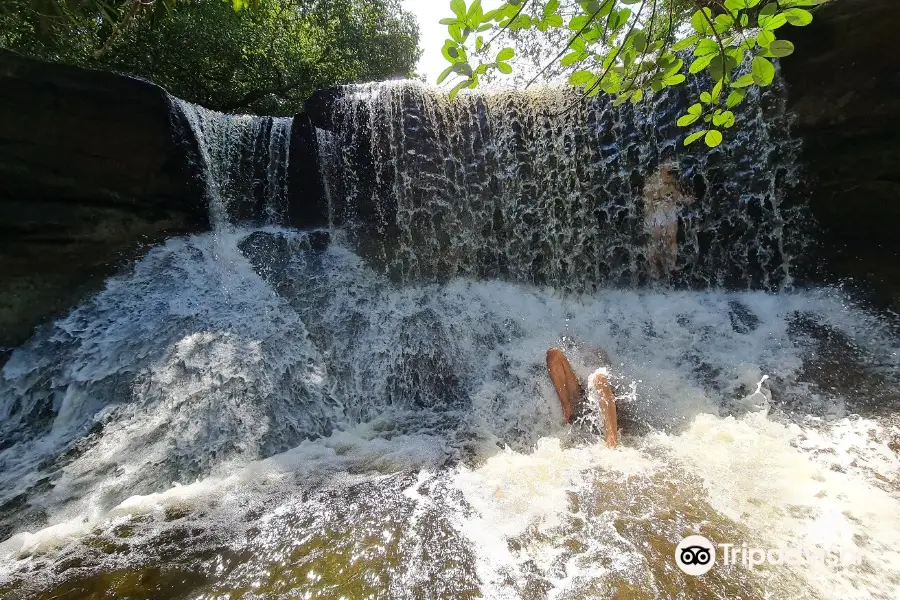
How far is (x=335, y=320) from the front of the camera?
5.04 m

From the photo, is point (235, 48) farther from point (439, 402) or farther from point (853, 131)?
point (853, 131)

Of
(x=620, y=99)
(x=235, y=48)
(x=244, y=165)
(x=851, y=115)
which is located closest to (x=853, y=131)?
(x=851, y=115)

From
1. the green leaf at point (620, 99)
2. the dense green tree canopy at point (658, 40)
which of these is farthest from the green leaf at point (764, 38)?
the green leaf at point (620, 99)

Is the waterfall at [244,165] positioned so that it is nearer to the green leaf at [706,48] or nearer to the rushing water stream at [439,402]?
the rushing water stream at [439,402]

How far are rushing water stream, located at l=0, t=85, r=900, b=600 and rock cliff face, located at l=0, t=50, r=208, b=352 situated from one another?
39cm

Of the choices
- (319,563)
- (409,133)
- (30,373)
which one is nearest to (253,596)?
(319,563)

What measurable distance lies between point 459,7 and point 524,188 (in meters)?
5.21

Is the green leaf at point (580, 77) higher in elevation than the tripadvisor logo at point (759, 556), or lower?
higher

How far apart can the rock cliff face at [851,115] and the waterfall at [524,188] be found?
775mm

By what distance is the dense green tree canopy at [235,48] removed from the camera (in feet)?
24.6

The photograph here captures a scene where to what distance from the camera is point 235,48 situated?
345 inches

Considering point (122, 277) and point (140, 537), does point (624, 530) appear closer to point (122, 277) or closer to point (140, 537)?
point (140, 537)

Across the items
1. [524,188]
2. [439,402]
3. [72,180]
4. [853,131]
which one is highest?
[72,180]

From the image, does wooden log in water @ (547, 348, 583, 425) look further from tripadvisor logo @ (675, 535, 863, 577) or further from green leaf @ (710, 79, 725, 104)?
green leaf @ (710, 79, 725, 104)
